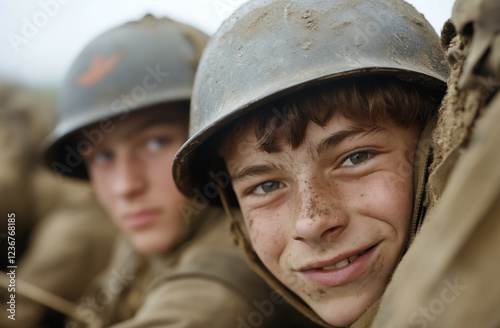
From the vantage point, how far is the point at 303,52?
185 cm

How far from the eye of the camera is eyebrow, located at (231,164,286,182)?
1.91 meters

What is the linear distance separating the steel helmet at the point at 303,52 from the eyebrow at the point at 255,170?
193 mm

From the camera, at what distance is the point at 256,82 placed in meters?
1.89

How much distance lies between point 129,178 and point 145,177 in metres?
0.09

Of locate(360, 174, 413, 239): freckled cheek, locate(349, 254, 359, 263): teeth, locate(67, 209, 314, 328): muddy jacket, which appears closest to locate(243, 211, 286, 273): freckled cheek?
locate(349, 254, 359, 263): teeth

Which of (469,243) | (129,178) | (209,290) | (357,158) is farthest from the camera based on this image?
(129,178)

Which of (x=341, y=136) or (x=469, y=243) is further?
(x=341, y=136)

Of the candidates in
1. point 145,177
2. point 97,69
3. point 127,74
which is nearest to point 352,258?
point 145,177

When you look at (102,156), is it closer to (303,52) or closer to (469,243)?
(303,52)

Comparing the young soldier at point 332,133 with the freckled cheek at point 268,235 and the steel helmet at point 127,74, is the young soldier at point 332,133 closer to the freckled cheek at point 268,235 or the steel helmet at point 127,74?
the freckled cheek at point 268,235

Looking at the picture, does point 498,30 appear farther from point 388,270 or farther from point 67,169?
point 67,169

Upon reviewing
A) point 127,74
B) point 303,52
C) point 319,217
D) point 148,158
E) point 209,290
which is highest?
point 303,52

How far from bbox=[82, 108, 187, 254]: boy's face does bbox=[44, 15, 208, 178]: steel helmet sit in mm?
133

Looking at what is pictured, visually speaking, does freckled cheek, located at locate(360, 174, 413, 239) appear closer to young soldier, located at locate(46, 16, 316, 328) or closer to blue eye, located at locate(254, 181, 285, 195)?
blue eye, located at locate(254, 181, 285, 195)
